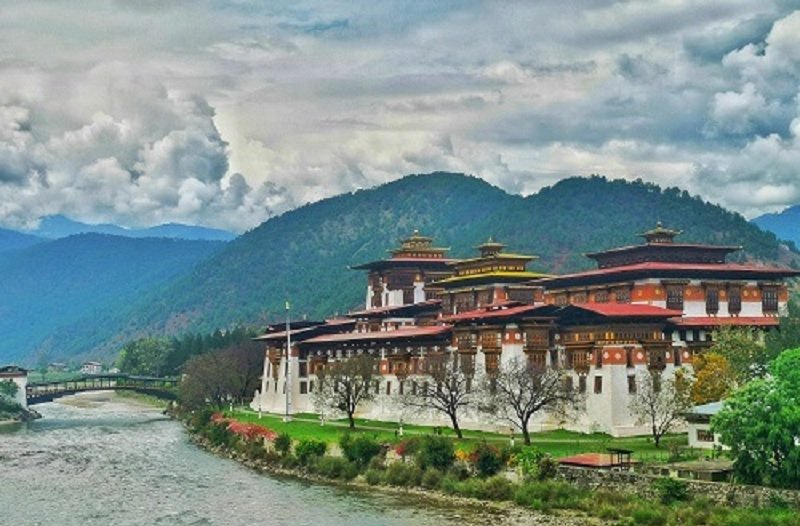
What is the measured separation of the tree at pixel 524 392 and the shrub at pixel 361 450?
10131mm

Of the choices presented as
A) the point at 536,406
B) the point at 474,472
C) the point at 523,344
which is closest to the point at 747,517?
the point at 474,472

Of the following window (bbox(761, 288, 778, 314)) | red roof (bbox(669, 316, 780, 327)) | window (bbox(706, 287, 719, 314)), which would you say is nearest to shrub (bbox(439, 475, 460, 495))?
red roof (bbox(669, 316, 780, 327))

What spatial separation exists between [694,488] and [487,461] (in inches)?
601

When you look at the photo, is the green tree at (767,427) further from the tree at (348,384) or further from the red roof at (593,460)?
the tree at (348,384)

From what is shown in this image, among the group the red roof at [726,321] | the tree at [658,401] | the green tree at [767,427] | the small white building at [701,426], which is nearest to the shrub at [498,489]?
the green tree at [767,427]

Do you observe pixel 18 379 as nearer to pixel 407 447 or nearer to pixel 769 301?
pixel 407 447

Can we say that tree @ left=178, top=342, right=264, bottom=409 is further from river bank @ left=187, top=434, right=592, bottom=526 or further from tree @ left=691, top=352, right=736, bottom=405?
tree @ left=691, top=352, right=736, bottom=405

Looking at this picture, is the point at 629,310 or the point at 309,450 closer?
the point at 309,450

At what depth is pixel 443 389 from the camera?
96.1 metres

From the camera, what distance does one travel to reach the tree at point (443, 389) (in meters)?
90.1

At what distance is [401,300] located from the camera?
144125 millimetres

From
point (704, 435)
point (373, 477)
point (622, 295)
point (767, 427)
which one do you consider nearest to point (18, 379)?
point (622, 295)

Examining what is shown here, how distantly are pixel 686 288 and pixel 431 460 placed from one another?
1390 inches

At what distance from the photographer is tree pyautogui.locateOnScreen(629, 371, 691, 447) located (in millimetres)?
81000
